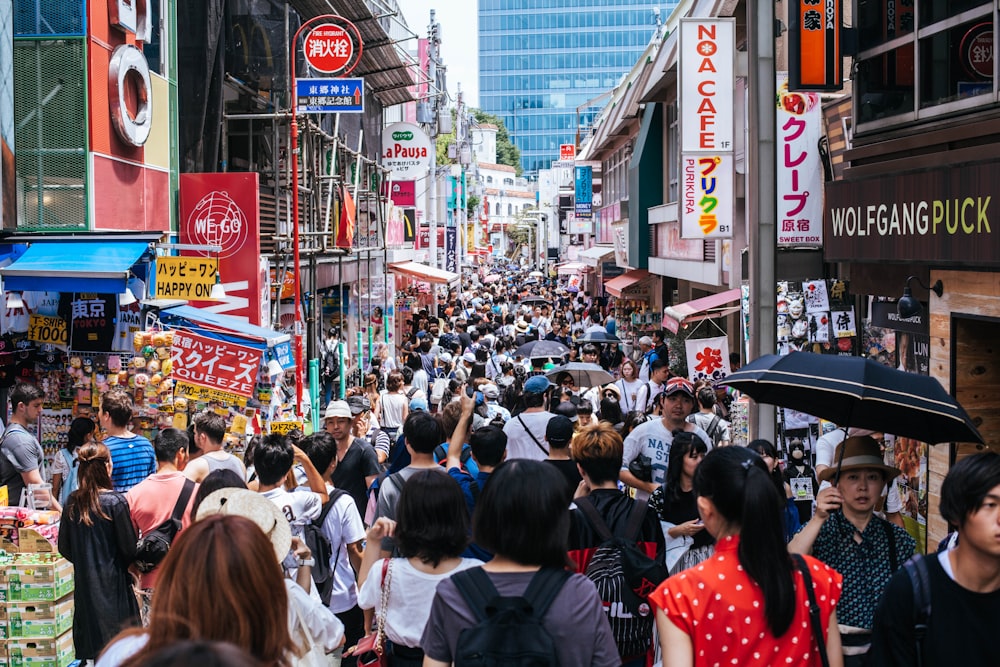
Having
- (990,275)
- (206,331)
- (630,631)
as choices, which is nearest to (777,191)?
(990,275)

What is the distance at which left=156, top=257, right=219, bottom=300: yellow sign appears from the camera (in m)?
12.5

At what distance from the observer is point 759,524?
12.1 feet

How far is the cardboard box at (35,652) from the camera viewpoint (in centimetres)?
761

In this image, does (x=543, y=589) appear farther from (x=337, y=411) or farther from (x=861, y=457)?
(x=337, y=411)

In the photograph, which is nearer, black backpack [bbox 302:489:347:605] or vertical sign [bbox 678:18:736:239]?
black backpack [bbox 302:489:347:605]

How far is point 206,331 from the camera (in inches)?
480

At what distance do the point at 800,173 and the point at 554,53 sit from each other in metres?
156

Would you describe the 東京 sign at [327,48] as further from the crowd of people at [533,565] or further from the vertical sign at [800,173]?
the crowd of people at [533,565]

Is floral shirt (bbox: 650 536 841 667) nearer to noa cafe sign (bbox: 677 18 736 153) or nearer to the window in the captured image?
the window

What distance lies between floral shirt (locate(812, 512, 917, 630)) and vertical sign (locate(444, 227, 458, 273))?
1788 inches

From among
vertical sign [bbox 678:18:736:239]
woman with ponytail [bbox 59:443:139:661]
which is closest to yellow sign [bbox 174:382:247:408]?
woman with ponytail [bbox 59:443:139:661]

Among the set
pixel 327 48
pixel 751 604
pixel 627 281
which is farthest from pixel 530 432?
pixel 627 281

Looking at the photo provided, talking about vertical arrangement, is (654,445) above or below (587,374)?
above

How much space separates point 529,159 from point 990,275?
554 feet
